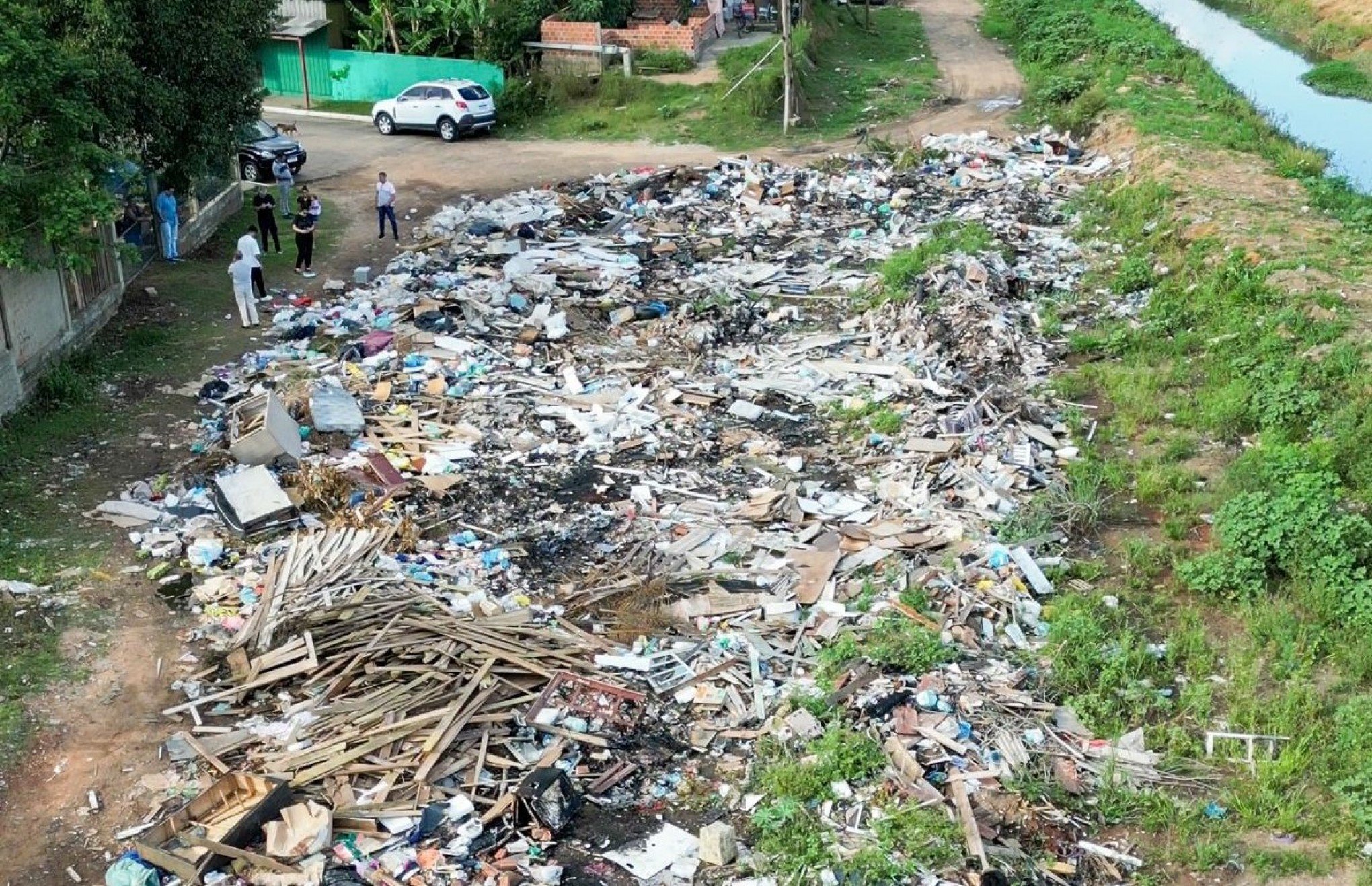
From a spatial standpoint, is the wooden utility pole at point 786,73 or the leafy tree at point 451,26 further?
the leafy tree at point 451,26

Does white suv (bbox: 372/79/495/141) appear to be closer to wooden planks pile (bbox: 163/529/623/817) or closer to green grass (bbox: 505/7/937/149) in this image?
green grass (bbox: 505/7/937/149)

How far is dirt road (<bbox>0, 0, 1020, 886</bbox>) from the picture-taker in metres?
8.14

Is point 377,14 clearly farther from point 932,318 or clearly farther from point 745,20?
point 932,318

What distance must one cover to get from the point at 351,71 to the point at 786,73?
476 inches

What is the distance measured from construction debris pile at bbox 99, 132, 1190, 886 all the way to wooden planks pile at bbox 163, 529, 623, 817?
28mm

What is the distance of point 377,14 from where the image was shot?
31297 mm

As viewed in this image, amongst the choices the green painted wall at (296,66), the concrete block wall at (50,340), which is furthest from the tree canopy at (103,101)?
the green painted wall at (296,66)

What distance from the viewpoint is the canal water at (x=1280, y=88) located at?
25469 millimetres

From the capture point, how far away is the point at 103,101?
15281mm

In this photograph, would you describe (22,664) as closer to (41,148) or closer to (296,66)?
(41,148)

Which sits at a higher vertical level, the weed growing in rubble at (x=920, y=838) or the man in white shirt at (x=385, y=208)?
the man in white shirt at (x=385, y=208)

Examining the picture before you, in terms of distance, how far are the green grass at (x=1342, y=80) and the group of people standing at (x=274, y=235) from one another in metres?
24.5

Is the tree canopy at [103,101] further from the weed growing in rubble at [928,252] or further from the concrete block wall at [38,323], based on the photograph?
the weed growing in rubble at [928,252]

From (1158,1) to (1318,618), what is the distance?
131 feet
